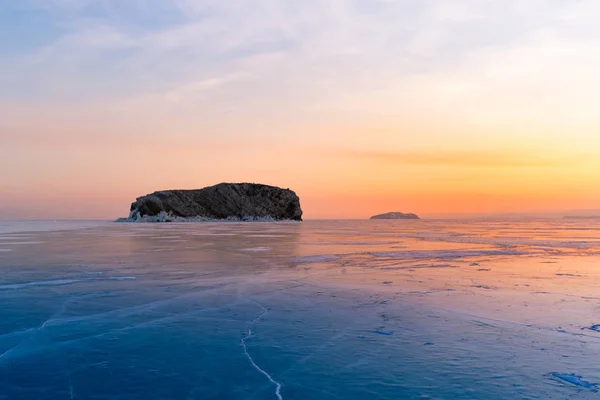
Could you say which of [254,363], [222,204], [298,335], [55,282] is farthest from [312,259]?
[222,204]

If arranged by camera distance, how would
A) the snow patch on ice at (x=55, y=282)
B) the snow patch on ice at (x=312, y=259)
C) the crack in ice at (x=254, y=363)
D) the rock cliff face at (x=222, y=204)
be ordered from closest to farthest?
the crack in ice at (x=254, y=363)
the snow patch on ice at (x=55, y=282)
the snow patch on ice at (x=312, y=259)
the rock cliff face at (x=222, y=204)

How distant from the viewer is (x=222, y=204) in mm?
137875

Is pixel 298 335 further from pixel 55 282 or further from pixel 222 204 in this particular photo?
pixel 222 204

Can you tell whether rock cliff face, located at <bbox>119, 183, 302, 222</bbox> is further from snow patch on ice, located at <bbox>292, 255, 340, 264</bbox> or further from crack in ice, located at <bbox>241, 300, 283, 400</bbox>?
crack in ice, located at <bbox>241, 300, 283, 400</bbox>

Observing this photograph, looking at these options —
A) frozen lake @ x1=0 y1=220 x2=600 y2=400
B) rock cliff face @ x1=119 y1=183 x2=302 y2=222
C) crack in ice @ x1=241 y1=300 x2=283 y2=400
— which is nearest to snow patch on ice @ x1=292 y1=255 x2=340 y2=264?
frozen lake @ x1=0 y1=220 x2=600 y2=400

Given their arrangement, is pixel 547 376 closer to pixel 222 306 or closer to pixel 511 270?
pixel 222 306

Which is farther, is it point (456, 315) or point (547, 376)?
point (456, 315)

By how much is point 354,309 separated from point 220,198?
436ft

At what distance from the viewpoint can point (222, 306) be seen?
8.18 metres

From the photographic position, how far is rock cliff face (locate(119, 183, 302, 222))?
113 meters

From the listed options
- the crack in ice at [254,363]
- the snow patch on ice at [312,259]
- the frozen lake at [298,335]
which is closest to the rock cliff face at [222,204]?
the snow patch on ice at [312,259]

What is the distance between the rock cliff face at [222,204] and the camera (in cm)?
11312

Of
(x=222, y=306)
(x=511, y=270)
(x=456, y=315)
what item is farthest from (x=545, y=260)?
(x=222, y=306)

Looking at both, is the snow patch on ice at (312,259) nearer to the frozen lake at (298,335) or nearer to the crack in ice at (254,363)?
the frozen lake at (298,335)
